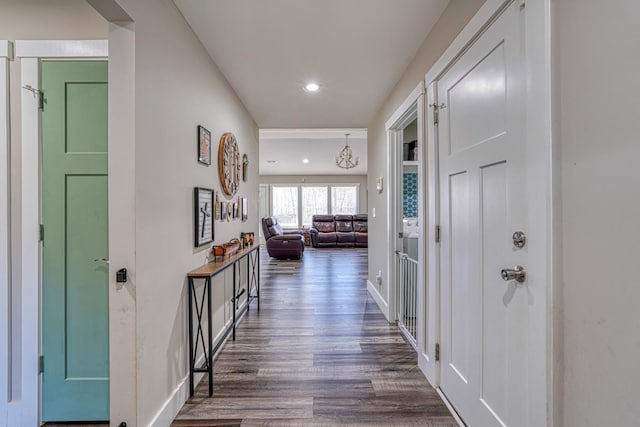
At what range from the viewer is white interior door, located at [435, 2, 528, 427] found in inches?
45.5

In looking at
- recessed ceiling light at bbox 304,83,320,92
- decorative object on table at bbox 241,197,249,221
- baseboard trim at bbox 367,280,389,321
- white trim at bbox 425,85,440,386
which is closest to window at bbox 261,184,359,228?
baseboard trim at bbox 367,280,389,321

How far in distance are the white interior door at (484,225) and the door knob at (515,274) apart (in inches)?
1.0

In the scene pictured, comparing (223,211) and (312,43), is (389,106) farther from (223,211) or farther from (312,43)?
(223,211)

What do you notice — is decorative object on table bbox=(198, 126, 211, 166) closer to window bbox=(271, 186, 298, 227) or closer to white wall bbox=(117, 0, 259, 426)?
white wall bbox=(117, 0, 259, 426)

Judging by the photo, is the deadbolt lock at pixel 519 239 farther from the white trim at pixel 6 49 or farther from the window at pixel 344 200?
the window at pixel 344 200

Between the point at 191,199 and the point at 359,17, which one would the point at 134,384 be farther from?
the point at 359,17

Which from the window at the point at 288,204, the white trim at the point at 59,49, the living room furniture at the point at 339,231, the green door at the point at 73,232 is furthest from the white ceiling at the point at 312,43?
the window at the point at 288,204

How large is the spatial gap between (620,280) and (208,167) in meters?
2.32

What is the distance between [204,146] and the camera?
218cm

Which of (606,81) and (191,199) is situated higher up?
(606,81)

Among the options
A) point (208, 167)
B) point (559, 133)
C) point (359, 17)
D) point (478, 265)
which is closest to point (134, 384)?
point (208, 167)

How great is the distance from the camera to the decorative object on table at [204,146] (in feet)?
6.88

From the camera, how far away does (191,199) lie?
6.54 ft

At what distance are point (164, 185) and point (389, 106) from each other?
236 cm
